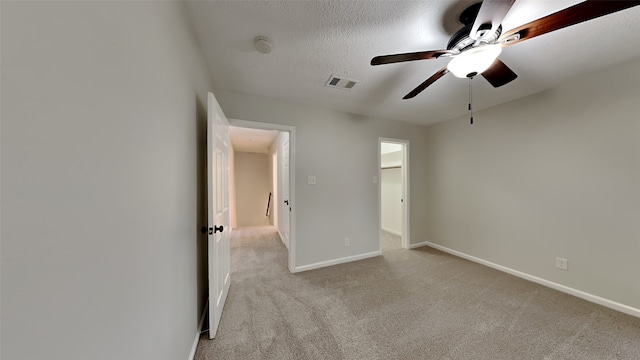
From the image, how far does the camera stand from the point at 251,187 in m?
6.00

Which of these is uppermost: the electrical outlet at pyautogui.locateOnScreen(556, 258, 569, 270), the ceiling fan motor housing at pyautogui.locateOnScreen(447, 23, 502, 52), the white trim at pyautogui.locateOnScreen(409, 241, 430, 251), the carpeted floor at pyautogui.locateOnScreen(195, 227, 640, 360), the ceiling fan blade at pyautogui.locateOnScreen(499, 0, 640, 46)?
the ceiling fan motor housing at pyautogui.locateOnScreen(447, 23, 502, 52)

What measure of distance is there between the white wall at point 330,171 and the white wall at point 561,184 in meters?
1.36

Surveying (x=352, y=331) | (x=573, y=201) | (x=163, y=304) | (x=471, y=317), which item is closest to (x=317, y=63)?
(x=163, y=304)

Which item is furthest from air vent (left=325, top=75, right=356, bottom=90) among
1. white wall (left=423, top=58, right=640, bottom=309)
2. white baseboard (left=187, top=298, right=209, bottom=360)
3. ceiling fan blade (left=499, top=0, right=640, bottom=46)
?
white baseboard (left=187, top=298, right=209, bottom=360)

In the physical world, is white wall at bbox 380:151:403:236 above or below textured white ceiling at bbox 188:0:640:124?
below

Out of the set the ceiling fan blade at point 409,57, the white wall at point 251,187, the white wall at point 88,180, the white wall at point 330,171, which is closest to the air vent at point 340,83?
the white wall at point 330,171

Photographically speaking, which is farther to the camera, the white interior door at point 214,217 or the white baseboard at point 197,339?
the white interior door at point 214,217

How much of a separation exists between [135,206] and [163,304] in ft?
1.91

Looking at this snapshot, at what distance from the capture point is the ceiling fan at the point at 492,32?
36.3 inches

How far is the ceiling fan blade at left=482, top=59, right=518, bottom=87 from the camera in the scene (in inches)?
57.4

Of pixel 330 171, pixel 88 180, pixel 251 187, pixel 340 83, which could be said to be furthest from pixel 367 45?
pixel 251 187

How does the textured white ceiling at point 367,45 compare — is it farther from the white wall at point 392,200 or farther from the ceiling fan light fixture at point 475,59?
the white wall at point 392,200

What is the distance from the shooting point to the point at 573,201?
2.21 m

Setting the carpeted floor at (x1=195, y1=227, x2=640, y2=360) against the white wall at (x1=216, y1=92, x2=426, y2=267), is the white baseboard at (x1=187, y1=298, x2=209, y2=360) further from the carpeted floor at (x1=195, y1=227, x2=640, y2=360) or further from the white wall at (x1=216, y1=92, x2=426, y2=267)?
the white wall at (x1=216, y1=92, x2=426, y2=267)
